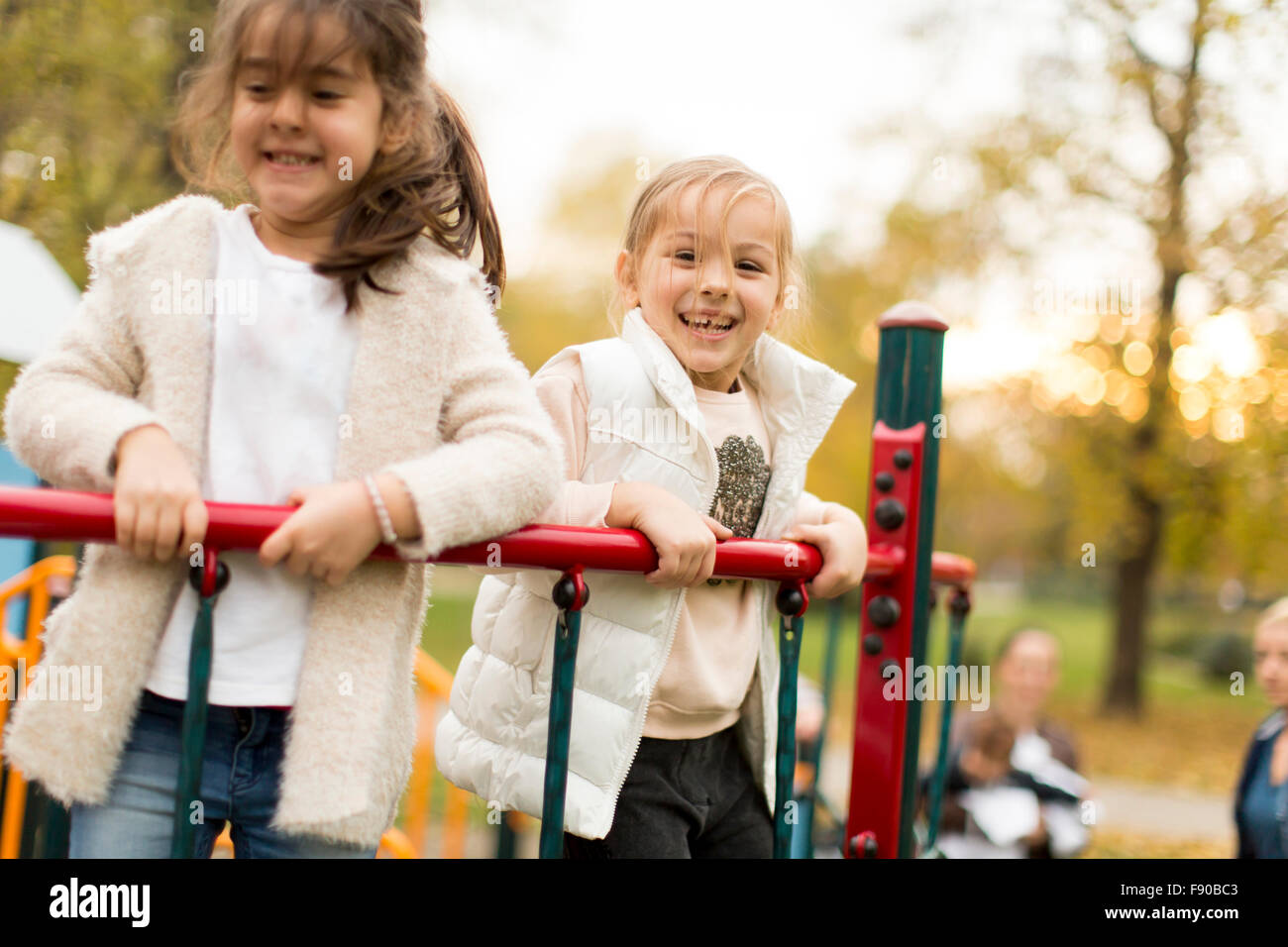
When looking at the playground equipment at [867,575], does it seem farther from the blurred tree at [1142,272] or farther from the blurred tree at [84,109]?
the blurred tree at [1142,272]

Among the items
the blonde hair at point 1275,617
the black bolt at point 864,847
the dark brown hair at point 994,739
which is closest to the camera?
the black bolt at point 864,847

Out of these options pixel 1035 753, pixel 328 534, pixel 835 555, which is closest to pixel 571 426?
pixel 835 555

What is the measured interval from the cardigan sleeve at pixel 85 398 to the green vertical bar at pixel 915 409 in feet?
4.85

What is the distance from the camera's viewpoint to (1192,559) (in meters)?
12.8

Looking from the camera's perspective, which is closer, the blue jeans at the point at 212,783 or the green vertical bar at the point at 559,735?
the blue jeans at the point at 212,783

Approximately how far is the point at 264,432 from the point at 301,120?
0.44m

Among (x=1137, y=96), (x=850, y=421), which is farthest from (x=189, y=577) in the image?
(x=850, y=421)

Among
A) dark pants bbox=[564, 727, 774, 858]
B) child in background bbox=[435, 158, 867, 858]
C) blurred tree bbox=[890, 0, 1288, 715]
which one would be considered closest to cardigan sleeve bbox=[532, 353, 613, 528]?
child in background bbox=[435, 158, 867, 858]

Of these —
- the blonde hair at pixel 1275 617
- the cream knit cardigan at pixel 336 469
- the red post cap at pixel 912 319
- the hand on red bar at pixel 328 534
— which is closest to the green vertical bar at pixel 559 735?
the cream knit cardigan at pixel 336 469

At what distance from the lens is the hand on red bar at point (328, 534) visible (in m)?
1.56

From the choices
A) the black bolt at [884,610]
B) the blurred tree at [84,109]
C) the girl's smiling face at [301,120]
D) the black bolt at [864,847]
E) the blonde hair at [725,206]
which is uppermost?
the blurred tree at [84,109]

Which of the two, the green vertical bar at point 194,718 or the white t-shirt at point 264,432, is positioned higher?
the white t-shirt at point 264,432

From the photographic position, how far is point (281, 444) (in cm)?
171

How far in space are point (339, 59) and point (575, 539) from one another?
2.49 feet
